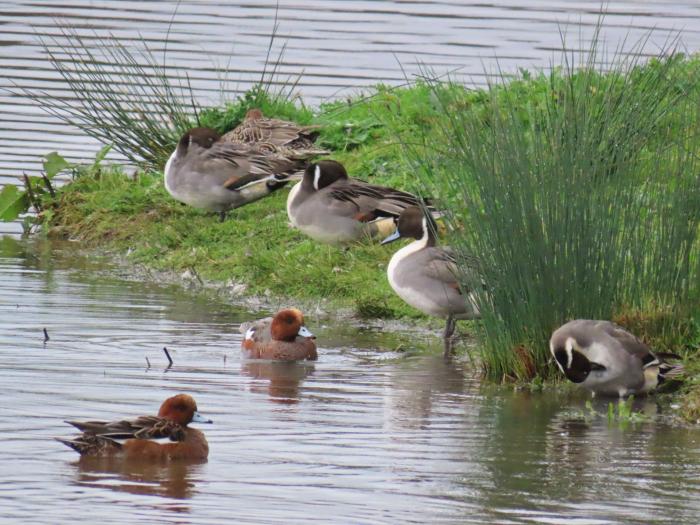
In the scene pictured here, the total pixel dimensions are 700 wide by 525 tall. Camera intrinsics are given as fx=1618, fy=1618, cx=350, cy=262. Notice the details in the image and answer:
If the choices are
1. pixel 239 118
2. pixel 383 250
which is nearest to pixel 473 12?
pixel 239 118

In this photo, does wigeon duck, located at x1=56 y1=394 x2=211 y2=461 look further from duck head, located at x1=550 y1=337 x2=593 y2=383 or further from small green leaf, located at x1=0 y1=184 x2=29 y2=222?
small green leaf, located at x1=0 y1=184 x2=29 y2=222

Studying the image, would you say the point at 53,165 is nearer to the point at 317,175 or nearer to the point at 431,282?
the point at 317,175

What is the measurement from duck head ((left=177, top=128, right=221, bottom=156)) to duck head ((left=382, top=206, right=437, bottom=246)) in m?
2.93

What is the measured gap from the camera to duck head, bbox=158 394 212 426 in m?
7.36

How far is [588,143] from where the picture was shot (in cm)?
876

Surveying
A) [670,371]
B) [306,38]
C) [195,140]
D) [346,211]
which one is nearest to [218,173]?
[195,140]

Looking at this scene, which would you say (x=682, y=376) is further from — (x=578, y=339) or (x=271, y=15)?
(x=271, y=15)

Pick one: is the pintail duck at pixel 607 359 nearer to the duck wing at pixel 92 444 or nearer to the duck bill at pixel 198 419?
the duck bill at pixel 198 419

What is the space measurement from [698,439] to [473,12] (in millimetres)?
17582

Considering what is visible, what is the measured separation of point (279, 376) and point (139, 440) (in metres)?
2.34

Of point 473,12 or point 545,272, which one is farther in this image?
point 473,12

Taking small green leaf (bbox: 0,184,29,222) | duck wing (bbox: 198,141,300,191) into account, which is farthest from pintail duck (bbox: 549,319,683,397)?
small green leaf (bbox: 0,184,29,222)

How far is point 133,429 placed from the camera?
283 inches

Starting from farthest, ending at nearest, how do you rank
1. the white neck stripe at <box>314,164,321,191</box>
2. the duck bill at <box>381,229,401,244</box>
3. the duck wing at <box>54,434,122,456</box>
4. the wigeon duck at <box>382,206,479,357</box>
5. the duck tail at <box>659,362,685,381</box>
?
the white neck stripe at <box>314,164,321,191</box>
the duck bill at <box>381,229,401,244</box>
the wigeon duck at <box>382,206,479,357</box>
the duck tail at <box>659,362,685,381</box>
the duck wing at <box>54,434,122,456</box>
